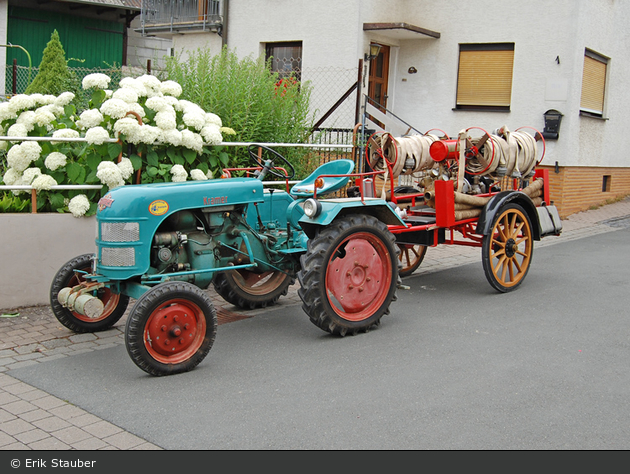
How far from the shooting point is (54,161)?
6.76 metres

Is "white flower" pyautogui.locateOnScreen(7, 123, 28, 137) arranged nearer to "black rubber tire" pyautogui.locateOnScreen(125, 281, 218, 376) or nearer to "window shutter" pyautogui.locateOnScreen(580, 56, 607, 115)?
"black rubber tire" pyautogui.locateOnScreen(125, 281, 218, 376)

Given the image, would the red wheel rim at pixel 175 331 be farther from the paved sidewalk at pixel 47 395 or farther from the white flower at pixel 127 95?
the white flower at pixel 127 95

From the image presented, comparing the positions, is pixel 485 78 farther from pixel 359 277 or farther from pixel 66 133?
pixel 66 133

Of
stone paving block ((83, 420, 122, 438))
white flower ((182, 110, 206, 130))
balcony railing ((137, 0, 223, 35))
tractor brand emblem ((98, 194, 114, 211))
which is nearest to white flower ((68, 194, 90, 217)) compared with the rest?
white flower ((182, 110, 206, 130))

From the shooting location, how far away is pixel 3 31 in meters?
17.5

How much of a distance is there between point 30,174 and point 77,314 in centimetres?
185

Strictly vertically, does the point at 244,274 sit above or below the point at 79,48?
below

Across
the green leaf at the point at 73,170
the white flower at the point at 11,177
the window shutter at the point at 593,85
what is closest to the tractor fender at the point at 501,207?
the green leaf at the point at 73,170

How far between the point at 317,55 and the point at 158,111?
8.29m

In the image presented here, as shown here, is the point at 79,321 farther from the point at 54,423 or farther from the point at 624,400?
the point at 624,400

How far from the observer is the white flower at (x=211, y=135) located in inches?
290

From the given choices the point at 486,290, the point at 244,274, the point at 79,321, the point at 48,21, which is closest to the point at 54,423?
the point at 79,321

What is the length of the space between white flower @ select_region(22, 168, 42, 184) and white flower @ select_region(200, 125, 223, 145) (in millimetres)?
1731

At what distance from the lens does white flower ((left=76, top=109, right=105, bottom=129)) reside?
22.4ft
